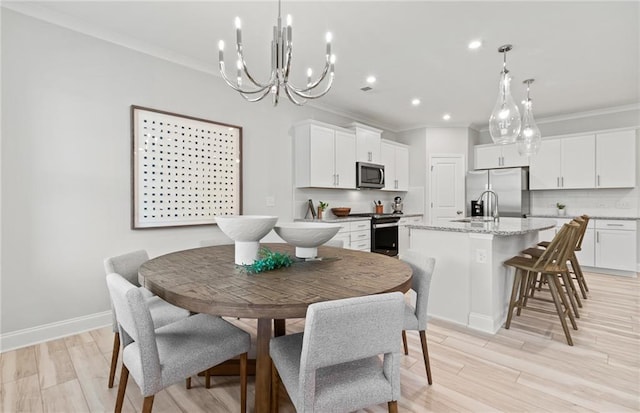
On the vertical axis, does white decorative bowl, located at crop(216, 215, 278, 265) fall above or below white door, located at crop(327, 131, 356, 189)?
below

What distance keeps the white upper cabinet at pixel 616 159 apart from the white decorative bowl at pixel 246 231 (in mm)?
5761

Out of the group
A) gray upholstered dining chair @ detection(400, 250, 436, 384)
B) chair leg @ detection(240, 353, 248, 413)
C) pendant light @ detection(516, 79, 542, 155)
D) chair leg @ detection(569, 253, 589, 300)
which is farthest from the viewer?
chair leg @ detection(569, 253, 589, 300)

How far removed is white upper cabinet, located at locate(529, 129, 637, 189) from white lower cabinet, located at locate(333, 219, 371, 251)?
323 cm

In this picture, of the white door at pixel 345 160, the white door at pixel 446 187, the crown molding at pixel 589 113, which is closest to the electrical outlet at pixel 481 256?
the white door at pixel 345 160

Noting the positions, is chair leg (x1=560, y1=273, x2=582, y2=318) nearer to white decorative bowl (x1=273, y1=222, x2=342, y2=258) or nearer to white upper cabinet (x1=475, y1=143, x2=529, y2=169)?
white decorative bowl (x1=273, y1=222, x2=342, y2=258)

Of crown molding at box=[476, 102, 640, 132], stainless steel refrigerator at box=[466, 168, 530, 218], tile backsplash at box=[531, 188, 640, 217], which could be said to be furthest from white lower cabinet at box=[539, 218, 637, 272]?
crown molding at box=[476, 102, 640, 132]

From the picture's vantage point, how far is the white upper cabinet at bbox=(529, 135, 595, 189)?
16.3 ft

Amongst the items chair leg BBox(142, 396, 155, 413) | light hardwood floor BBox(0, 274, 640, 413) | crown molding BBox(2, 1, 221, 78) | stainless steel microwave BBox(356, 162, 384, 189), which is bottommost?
light hardwood floor BBox(0, 274, 640, 413)

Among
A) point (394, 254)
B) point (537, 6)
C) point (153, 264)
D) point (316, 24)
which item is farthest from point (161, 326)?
point (394, 254)

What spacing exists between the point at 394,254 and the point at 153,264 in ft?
13.6

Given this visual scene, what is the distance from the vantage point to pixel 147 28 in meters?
2.66

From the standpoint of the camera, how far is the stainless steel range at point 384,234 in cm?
488

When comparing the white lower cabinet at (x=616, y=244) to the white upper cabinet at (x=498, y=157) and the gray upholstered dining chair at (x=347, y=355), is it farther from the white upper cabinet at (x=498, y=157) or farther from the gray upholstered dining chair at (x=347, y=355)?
the gray upholstered dining chair at (x=347, y=355)

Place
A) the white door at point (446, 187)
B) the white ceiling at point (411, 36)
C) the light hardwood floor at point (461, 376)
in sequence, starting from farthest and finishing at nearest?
the white door at point (446, 187) < the white ceiling at point (411, 36) < the light hardwood floor at point (461, 376)
